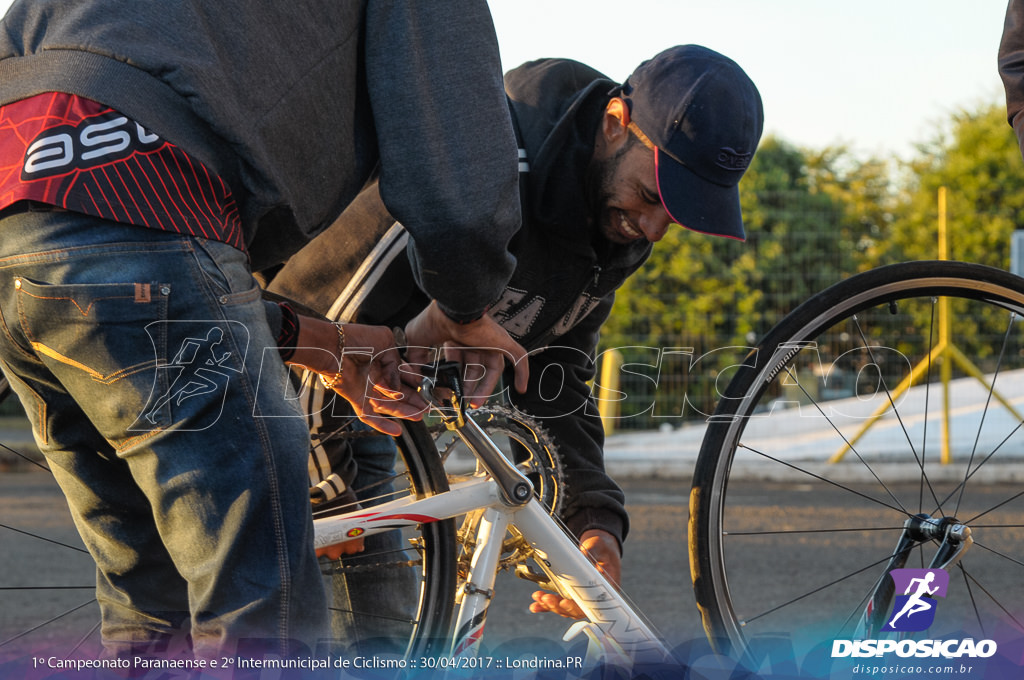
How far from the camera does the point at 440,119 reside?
1.50 metres

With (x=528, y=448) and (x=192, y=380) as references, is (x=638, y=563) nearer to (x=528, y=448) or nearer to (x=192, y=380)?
(x=528, y=448)

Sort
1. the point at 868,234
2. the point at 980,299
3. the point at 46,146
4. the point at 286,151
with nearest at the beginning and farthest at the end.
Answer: the point at 46,146 → the point at 286,151 → the point at 980,299 → the point at 868,234

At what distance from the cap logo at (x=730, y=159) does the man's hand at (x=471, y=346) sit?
531mm

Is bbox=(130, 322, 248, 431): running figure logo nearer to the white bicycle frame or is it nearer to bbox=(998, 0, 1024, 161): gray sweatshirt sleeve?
the white bicycle frame

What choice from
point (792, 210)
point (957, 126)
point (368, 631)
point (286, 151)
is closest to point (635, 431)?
point (792, 210)

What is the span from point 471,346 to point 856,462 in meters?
6.14

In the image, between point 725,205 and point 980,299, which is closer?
point 725,205

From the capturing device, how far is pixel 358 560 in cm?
229

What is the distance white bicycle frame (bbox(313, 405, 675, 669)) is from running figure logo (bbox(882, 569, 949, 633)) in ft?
1.61

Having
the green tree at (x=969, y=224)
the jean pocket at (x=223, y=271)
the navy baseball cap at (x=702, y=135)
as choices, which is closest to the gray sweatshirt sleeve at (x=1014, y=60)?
the navy baseball cap at (x=702, y=135)

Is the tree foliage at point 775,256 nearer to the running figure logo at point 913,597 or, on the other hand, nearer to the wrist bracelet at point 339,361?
the running figure logo at point 913,597

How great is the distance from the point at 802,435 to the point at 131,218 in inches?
228

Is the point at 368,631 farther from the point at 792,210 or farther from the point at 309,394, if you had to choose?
the point at 792,210

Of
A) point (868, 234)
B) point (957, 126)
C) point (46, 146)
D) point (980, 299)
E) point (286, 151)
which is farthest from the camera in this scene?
point (957, 126)
